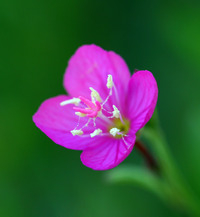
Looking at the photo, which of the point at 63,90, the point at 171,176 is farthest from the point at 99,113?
the point at 63,90

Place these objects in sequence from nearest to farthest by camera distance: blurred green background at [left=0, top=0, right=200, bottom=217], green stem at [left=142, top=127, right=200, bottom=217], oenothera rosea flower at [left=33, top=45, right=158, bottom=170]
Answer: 1. oenothera rosea flower at [left=33, top=45, right=158, bottom=170]
2. green stem at [left=142, top=127, right=200, bottom=217]
3. blurred green background at [left=0, top=0, right=200, bottom=217]

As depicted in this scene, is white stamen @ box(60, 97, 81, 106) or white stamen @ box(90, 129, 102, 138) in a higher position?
white stamen @ box(60, 97, 81, 106)

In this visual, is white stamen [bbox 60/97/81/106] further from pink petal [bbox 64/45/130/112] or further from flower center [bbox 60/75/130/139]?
pink petal [bbox 64/45/130/112]

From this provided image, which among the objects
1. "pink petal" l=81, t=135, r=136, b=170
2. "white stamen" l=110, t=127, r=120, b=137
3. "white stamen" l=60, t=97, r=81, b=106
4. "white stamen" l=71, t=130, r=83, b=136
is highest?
"white stamen" l=60, t=97, r=81, b=106

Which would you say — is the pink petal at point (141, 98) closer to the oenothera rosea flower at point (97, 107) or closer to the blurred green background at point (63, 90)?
the oenothera rosea flower at point (97, 107)

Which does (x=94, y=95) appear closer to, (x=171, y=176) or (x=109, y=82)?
(x=109, y=82)

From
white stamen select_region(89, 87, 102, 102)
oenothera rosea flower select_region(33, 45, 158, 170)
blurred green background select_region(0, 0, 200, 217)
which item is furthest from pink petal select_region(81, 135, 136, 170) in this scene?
blurred green background select_region(0, 0, 200, 217)

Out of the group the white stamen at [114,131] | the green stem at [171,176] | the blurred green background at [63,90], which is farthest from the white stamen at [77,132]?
the blurred green background at [63,90]

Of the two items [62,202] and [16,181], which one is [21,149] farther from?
[62,202]
